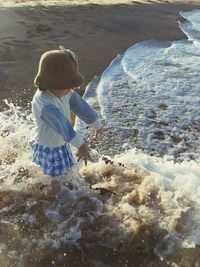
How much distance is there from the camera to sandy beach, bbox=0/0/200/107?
7.79m

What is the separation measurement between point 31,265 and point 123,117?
10.1 feet

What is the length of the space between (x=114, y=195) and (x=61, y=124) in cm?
107

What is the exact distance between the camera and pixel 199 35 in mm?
10531

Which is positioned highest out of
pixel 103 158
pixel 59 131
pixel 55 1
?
pixel 59 131

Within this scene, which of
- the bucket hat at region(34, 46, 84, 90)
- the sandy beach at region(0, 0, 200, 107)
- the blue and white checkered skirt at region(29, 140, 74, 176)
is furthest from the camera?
the sandy beach at region(0, 0, 200, 107)

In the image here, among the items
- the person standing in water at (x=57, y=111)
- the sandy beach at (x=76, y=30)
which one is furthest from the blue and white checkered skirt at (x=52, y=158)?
the sandy beach at (x=76, y=30)

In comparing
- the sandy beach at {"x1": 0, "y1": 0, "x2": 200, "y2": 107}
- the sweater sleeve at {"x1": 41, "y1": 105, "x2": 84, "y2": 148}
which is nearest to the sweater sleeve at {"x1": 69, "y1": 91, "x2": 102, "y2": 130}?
the sweater sleeve at {"x1": 41, "y1": 105, "x2": 84, "y2": 148}

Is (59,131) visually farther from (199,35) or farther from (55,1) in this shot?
(55,1)

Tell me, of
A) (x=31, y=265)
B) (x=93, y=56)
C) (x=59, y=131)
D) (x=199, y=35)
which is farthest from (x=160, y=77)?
(x=31, y=265)

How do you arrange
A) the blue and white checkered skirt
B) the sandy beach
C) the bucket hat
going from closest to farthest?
1. the bucket hat
2. the blue and white checkered skirt
3. the sandy beach

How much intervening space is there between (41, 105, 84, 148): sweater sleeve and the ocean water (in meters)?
0.76

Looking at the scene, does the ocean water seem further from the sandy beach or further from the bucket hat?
the sandy beach

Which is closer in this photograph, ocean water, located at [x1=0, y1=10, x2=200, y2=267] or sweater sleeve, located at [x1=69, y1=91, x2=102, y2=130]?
ocean water, located at [x1=0, y1=10, x2=200, y2=267]

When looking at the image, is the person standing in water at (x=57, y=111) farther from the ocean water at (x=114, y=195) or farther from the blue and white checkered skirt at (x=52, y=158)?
the ocean water at (x=114, y=195)
